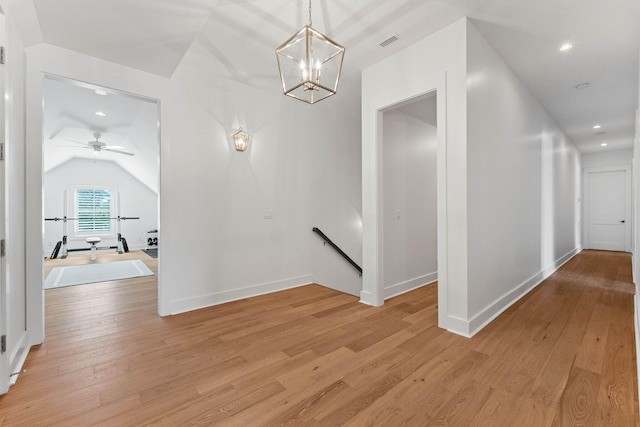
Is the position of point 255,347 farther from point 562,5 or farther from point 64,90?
point 64,90

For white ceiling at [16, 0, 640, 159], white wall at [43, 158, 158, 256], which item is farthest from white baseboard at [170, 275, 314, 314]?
white wall at [43, 158, 158, 256]

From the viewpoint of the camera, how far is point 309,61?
1853 mm

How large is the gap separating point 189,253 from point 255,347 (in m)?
1.54

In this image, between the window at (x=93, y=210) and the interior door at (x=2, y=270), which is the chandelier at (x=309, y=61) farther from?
the window at (x=93, y=210)

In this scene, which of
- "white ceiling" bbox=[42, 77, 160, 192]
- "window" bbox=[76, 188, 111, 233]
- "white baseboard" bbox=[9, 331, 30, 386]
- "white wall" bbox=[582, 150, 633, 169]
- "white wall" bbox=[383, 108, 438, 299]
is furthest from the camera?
"window" bbox=[76, 188, 111, 233]

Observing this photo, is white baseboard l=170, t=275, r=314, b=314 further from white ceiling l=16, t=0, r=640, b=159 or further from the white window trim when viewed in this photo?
the white window trim

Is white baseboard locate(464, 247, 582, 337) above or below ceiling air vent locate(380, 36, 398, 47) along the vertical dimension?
below

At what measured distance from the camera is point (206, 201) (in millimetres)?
3482

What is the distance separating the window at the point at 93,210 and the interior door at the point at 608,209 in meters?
15.3

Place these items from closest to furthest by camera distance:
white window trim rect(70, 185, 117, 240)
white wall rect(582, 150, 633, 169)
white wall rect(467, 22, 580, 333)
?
white wall rect(467, 22, 580, 333), white wall rect(582, 150, 633, 169), white window trim rect(70, 185, 117, 240)

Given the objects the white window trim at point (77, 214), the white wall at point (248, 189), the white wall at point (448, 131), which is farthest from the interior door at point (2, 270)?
the white window trim at point (77, 214)

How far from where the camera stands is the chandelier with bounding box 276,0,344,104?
183 cm

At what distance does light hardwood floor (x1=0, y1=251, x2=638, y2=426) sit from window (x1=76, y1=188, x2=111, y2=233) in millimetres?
7365

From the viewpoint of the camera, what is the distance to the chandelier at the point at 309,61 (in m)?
1.83
